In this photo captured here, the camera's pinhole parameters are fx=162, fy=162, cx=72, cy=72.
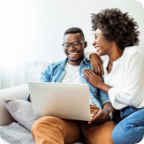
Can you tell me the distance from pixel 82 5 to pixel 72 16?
15 cm

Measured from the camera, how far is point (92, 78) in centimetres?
117

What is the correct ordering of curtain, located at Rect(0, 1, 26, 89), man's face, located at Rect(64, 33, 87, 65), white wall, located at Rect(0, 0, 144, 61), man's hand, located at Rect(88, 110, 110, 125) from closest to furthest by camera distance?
man's hand, located at Rect(88, 110, 110, 125) < man's face, located at Rect(64, 33, 87, 65) < white wall, located at Rect(0, 0, 144, 61) < curtain, located at Rect(0, 1, 26, 89)

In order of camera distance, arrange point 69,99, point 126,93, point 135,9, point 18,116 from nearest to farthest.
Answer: point 69,99 < point 126,93 < point 18,116 < point 135,9

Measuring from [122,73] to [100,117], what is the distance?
12.8 inches

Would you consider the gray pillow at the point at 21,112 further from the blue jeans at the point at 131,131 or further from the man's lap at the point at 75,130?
the blue jeans at the point at 131,131

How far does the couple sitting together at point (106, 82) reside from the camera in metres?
0.81

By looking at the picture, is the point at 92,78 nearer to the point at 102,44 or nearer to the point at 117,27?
the point at 102,44

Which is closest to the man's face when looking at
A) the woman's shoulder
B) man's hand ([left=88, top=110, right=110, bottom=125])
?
the woman's shoulder

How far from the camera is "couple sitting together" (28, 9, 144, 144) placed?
0.81 m

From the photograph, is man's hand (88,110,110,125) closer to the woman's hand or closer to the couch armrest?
the woman's hand

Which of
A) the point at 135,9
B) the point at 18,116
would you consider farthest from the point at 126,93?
the point at 135,9

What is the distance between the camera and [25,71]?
197 centimetres

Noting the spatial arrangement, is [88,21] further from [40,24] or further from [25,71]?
[25,71]

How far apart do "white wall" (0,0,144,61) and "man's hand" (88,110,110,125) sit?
0.89 m
